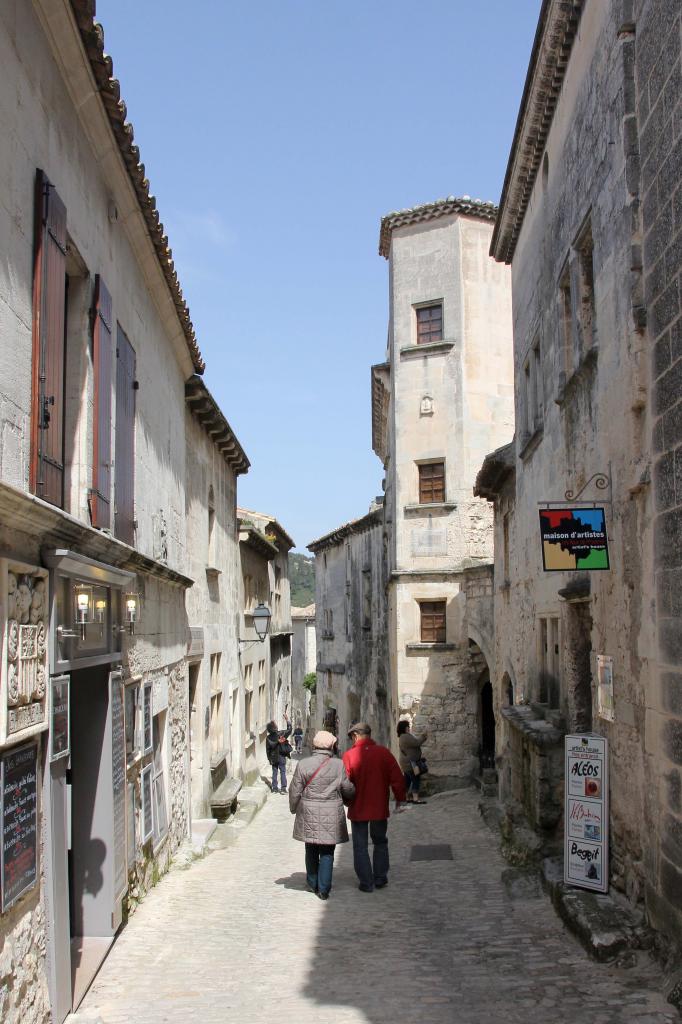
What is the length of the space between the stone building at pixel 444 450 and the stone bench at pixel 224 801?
6.27 m

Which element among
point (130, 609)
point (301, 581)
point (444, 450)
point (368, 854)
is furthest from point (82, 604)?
point (301, 581)

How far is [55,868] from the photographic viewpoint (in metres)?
5.28

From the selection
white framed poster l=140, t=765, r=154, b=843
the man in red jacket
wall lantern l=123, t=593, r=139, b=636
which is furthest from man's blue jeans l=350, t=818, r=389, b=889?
wall lantern l=123, t=593, r=139, b=636

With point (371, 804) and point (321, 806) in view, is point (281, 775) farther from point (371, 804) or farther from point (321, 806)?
point (321, 806)

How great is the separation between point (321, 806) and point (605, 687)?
281 centimetres

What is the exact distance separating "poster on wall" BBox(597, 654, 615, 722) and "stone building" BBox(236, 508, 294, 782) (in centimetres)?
1111

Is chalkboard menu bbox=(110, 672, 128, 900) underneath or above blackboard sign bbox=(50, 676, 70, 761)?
underneath

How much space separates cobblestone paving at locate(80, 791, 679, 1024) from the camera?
18.0 feet

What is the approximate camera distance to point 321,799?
8.48 m

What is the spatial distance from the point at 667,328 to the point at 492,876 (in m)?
5.92

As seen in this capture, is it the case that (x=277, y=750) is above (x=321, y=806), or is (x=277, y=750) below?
below

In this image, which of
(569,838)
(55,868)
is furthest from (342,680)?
(55,868)

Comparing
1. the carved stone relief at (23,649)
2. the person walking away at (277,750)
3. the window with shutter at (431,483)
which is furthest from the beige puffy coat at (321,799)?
the window with shutter at (431,483)

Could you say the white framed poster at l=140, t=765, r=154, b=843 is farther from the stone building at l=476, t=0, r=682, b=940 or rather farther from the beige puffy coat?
the stone building at l=476, t=0, r=682, b=940
